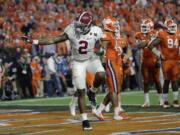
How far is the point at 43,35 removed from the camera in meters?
22.5

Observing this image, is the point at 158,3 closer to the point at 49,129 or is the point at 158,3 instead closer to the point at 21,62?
the point at 21,62

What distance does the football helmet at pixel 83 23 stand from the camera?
10.9m

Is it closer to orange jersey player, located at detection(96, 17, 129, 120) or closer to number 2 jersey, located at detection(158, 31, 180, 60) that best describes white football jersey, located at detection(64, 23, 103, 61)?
orange jersey player, located at detection(96, 17, 129, 120)

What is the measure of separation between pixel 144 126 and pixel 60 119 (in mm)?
2308

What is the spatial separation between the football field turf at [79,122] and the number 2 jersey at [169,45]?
111 cm

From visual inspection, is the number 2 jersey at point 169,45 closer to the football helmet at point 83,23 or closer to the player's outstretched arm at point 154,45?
the player's outstretched arm at point 154,45

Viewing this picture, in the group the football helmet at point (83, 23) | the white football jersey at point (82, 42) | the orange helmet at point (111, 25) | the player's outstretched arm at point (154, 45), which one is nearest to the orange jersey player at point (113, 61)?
the orange helmet at point (111, 25)

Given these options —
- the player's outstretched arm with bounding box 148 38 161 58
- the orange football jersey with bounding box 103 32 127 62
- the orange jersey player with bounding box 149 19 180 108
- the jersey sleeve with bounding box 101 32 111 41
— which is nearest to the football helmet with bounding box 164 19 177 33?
the orange jersey player with bounding box 149 19 180 108

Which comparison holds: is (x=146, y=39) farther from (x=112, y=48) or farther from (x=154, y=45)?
(x=112, y=48)

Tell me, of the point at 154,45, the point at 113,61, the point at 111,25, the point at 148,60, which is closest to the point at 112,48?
Answer: the point at 113,61

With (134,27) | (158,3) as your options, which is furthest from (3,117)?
(158,3)

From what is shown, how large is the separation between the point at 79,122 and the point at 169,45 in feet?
12.1

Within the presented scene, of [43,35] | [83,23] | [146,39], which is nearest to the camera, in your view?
[83,23]

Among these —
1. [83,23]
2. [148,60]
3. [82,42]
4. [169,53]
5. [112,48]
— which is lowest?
[148,60]
